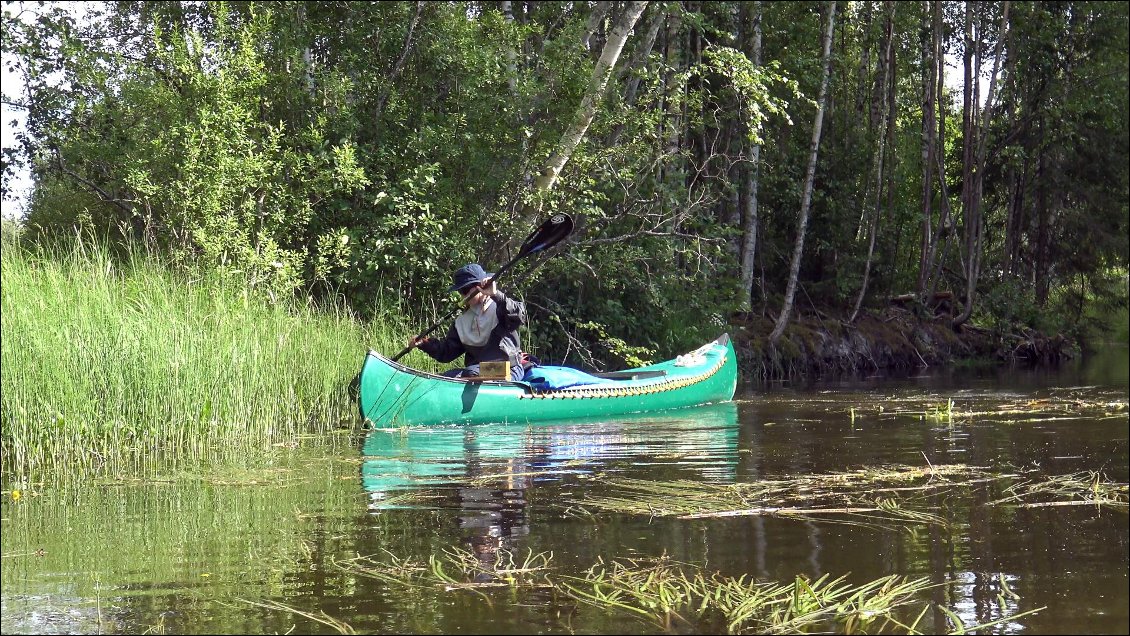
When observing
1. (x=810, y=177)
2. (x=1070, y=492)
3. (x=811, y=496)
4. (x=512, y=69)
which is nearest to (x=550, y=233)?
(x=512, y=69)

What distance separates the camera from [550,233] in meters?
11.4

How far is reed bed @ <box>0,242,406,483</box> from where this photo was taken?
675 centimetres

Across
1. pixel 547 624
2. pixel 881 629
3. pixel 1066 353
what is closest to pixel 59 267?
pixel 547 624

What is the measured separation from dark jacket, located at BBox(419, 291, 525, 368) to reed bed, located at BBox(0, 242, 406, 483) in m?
1.13

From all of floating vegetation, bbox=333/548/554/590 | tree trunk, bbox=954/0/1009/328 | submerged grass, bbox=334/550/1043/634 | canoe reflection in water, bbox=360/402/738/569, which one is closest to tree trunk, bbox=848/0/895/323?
tree trunk, bbox=954/0/1009/328

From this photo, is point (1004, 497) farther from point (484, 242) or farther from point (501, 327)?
point (484, 242)

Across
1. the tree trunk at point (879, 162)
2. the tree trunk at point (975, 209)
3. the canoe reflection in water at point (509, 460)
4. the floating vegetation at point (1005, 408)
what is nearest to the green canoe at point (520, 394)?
the canoe reflection in water at point (509, 460)

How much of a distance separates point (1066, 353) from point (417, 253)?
13455 mm

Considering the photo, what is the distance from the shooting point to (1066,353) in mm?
21125

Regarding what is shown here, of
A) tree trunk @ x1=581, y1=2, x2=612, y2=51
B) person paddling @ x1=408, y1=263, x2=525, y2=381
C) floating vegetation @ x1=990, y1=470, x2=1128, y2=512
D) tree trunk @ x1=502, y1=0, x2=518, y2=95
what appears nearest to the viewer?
floating vegetation @ x1=990, y1=470, x2=1128, y2=512

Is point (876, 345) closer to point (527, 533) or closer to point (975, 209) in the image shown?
point (975, 209)

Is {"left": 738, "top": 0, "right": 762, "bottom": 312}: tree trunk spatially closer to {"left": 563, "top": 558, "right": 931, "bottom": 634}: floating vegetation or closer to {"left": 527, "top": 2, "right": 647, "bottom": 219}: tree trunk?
{"left": 527, "top": 2, "right": 647, "bottom": 219}: tree trunk

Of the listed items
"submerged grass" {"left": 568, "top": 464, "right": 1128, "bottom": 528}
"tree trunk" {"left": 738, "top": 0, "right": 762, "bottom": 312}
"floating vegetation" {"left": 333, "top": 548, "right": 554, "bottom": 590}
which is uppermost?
"tree trunk" {"left": 738, "top": 0, "right": 762, "bottom": 312}

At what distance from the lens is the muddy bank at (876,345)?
655 inches
